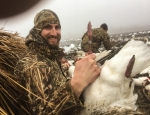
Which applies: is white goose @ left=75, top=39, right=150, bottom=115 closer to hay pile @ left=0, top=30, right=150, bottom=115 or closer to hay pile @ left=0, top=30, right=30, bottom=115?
hay pile @ left=0, top=30, right=150, bottom=115

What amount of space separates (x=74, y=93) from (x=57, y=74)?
0.10 metres

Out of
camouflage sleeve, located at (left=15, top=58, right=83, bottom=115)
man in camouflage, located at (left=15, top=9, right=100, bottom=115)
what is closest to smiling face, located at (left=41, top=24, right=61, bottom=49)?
man in camouflage, located at (left=15, top=9, right=100, bottom=115)

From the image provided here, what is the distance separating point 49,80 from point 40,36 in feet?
0.56

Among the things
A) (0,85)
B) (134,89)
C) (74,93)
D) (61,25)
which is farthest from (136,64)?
(0,85)

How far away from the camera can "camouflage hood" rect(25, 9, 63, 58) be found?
2.55 feet

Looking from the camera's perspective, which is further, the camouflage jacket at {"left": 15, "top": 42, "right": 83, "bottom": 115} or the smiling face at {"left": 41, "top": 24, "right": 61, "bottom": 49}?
the smiling face at {"left": 41, "top": 24, "right": 61, "bottom": 49}

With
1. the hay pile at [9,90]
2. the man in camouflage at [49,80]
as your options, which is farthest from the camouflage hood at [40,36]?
the hay pile at [9,90]

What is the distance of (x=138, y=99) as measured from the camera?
2.14 ft

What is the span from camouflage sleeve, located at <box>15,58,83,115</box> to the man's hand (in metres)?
0.02

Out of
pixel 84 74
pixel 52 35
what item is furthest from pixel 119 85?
pixel 52 35

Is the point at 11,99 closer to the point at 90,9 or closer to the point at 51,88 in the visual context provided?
the point at 51,88

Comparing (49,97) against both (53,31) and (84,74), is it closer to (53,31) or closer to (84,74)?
(84,74)

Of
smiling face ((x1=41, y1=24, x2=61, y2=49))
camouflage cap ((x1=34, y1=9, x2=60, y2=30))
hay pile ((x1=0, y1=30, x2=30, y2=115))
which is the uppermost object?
camouflage cap ((x1=34, y1=9, x2=60, y2=30))

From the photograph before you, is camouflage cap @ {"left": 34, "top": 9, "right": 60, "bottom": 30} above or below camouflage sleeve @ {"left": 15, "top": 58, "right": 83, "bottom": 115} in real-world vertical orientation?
above
